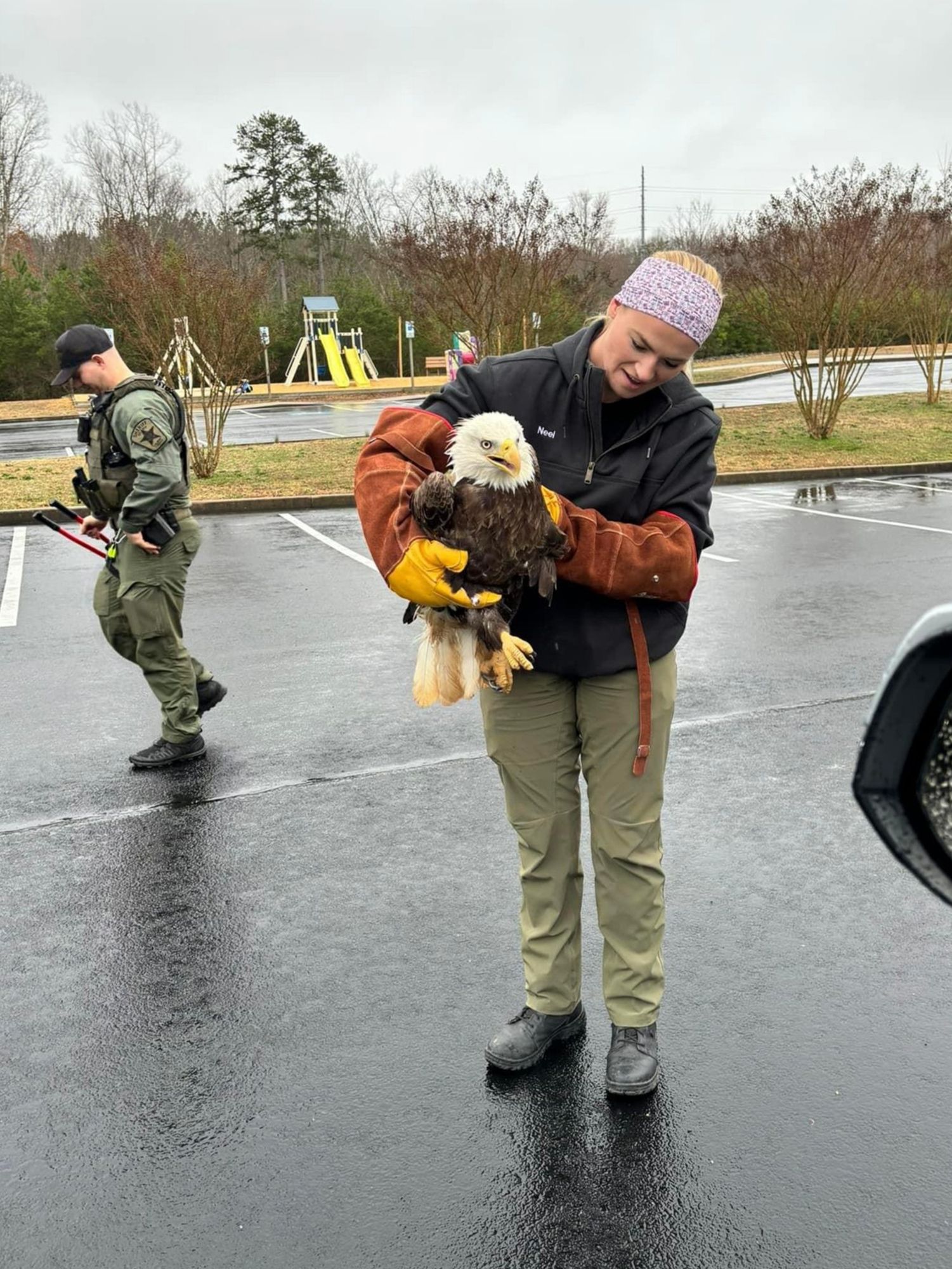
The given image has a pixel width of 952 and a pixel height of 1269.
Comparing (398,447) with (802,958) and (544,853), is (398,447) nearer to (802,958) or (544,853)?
(544,853)

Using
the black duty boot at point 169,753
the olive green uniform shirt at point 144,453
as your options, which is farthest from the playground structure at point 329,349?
the black duty boot at point 169,753

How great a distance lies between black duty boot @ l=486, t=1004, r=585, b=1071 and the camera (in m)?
3.16

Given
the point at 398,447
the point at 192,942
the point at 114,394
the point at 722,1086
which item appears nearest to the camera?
the point at 398,447

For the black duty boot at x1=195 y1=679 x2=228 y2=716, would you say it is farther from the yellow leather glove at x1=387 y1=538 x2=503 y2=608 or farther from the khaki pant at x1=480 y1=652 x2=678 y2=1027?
the yellow leather glove at x1=387 y1=538 x2=503 y2=608

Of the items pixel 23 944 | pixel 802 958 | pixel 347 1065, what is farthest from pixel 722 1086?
pixel 23 944

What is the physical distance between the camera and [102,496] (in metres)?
5.59

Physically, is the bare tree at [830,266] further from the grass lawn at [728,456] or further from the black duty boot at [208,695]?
the black duty boot at [208,695]

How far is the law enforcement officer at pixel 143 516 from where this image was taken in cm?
543

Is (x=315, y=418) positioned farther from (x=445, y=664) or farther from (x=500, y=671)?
(x=500, y=671)

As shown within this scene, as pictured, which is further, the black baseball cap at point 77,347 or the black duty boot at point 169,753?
the black duty boot at point 169,753

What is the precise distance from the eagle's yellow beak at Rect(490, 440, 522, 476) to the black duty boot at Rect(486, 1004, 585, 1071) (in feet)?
5.05

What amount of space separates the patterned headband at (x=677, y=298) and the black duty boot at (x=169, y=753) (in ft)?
11.9

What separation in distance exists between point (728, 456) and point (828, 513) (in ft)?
16.8

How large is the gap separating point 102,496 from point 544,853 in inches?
133
